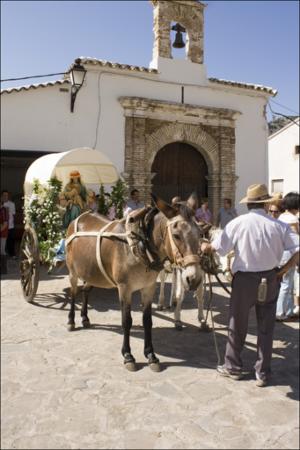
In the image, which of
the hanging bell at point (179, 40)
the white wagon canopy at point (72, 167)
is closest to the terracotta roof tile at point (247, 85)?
the hanging bell at point (179, 40)

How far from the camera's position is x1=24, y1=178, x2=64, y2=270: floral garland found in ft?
18.2

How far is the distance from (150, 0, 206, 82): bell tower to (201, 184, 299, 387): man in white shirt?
28.8ft

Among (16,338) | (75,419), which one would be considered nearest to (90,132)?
(16,338)

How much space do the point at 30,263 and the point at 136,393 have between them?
3.01 metres

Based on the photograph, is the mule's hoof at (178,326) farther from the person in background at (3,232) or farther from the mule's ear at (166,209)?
the person in background at (3,232)

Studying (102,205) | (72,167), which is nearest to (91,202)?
(102,205)

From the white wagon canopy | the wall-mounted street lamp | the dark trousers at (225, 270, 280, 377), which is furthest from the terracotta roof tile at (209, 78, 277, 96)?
the dark trousers at (225, 270, 280, 377)

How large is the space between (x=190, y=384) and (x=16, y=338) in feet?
7.19

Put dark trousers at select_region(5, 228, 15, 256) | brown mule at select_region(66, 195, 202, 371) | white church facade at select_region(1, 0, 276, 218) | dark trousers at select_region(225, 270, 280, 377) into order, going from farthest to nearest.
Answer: dark trousers at select_region(5, 228, 15, 256) < white church facade at select_region(1, 0, 276, 218) < dark trousers at select_region(225, 270, 280, 377) < brown mule at select_region(66, 195, 202, 371)

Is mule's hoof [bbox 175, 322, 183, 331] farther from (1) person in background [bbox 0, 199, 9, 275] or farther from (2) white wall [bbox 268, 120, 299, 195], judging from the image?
(2) white wall [bbox 268, 120, 299, 195]

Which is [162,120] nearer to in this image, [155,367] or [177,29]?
[177,29]

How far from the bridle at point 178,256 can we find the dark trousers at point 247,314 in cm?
54

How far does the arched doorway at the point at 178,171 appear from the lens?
11.5 m

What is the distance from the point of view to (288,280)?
5.75 meters
